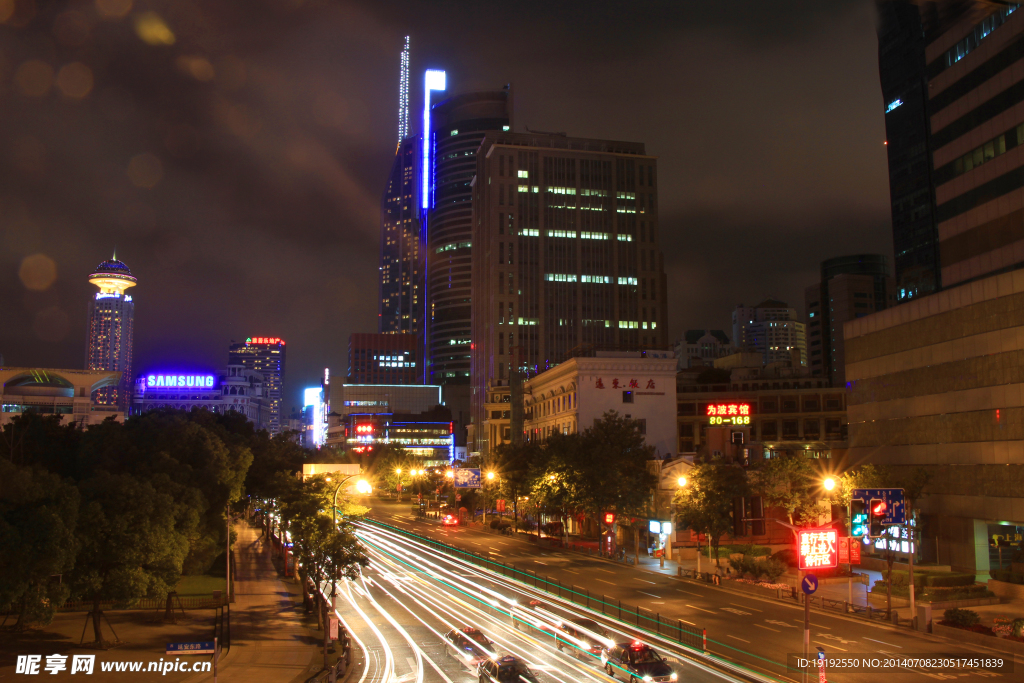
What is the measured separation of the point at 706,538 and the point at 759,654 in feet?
137

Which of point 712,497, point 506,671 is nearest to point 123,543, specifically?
point 506,671

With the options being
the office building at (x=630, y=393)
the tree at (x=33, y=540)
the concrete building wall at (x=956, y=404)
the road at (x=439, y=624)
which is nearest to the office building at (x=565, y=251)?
the office building at (x=630, y=393)

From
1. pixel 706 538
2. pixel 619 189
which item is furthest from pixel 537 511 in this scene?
pixel 619 189

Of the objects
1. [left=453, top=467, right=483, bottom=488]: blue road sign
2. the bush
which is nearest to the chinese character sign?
the bush

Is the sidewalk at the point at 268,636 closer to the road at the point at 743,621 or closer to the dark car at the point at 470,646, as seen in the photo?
the dark car at the point at 470,646

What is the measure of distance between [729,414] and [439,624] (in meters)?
55.6

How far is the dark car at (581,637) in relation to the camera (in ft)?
105

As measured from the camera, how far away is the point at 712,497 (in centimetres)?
5728

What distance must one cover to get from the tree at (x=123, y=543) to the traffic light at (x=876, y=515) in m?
34.7

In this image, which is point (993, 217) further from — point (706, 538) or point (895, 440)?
point (706, 538)

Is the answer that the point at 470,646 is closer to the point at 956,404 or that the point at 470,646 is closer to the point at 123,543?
the point at 123,543

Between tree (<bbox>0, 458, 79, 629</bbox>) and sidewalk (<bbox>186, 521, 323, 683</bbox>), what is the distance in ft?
25.7

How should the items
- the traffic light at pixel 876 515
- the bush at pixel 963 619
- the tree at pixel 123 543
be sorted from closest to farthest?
the tree at pixel 123 543, the bush at pixel 963 619, the traffic light at pixel 876 515

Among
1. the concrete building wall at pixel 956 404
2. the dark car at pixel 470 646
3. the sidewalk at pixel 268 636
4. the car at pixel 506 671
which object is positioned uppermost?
the concrete building wall at pixel 956 404
